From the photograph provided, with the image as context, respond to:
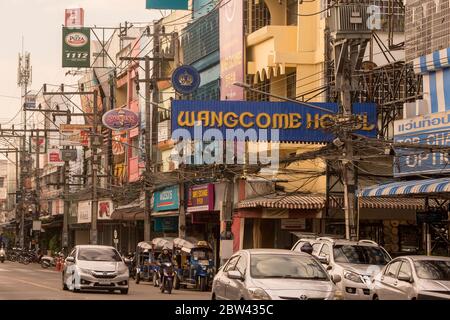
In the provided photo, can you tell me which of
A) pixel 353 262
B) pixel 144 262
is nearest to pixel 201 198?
pixel 144 262

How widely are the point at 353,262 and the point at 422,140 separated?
7.06 metres

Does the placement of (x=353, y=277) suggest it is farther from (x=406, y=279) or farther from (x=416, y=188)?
(x=406, y=279)

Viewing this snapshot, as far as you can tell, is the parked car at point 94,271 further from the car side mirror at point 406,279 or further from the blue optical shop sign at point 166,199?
the blue optical shop sign at point 166,199

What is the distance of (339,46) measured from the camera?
35.1 meters

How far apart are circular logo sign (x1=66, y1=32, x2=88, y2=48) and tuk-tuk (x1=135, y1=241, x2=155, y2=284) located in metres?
30.2

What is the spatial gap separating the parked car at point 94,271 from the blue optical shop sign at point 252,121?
7.38 metres

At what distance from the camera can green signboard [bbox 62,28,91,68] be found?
258 feet

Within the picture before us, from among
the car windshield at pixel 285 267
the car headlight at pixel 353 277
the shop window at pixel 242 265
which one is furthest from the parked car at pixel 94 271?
the car windshield at pixel 285 267

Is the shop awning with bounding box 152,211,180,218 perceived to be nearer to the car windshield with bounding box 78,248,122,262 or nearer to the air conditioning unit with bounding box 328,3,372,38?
the car windshield with bounding box 78,248,122,262

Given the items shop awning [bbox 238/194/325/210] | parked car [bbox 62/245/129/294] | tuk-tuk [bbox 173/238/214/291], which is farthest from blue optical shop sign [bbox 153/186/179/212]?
parked car [bbox 62/245/129/294]

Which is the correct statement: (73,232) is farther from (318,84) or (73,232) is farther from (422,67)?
(422,67)

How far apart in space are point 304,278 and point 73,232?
8093cm

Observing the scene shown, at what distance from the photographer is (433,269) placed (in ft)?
76.4
